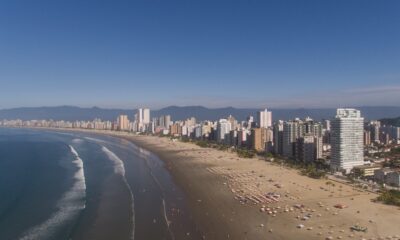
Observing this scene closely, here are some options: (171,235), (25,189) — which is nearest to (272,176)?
(171,235)

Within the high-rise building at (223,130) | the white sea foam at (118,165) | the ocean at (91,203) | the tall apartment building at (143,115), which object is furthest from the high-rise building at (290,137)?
the tall apartment building at (143,115)

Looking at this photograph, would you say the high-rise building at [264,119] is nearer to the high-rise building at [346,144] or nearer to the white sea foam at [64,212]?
the high-rise building at [346,144]

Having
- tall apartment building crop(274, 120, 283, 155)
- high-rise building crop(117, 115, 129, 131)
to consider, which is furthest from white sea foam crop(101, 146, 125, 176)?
high-rise building crop(117, 115, 129, 131)

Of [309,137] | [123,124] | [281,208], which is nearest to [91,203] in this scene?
[281,208]

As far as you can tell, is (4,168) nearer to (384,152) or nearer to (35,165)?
(35,165)

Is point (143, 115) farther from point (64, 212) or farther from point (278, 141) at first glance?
point (64, 212)

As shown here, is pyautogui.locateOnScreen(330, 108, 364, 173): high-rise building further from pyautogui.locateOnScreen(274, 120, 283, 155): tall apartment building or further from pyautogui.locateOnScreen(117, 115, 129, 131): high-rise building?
pyautogui.locateOnScreen(117, 115, 129, 131): high-rise building
